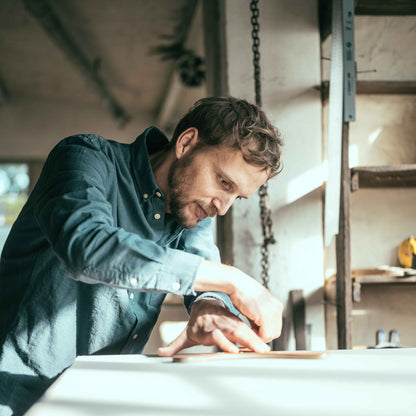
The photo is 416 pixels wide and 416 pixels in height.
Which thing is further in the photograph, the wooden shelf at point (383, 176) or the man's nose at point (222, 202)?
the wooden shelf at point (383, 176)

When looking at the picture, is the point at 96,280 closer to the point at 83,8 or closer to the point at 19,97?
the point at 83,8

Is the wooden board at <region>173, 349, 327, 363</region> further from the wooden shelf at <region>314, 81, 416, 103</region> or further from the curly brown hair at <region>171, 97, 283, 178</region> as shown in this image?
the wooden shelf at <region>314, 81, 416, 103</region>

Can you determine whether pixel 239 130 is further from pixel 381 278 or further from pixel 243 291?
pixel 381 278

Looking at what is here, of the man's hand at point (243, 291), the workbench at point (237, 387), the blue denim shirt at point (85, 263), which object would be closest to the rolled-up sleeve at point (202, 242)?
the blue denim shirt at point (85, 263)

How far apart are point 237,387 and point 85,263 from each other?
0.35m

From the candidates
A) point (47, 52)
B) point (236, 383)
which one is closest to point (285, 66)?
point (236, 383)

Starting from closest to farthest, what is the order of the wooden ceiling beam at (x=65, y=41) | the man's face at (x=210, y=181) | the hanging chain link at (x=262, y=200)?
the man's face at (x=210, y=181)
the hanging chain link at (x=262, y=200)
the wooden ceiling beam at (x=65, y=41)

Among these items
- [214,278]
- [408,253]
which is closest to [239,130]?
[214,278]

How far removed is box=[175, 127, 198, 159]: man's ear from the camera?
1374mm

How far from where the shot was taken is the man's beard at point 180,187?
1330mm

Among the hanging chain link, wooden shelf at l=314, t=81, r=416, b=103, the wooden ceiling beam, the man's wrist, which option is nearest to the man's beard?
the man's wrist

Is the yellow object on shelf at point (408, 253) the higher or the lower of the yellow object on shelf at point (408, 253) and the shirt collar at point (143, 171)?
the lower

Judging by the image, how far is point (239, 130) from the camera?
1.28 meters

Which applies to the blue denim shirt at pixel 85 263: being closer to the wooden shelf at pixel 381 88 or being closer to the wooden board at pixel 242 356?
the wooden board at pixel 242 356
